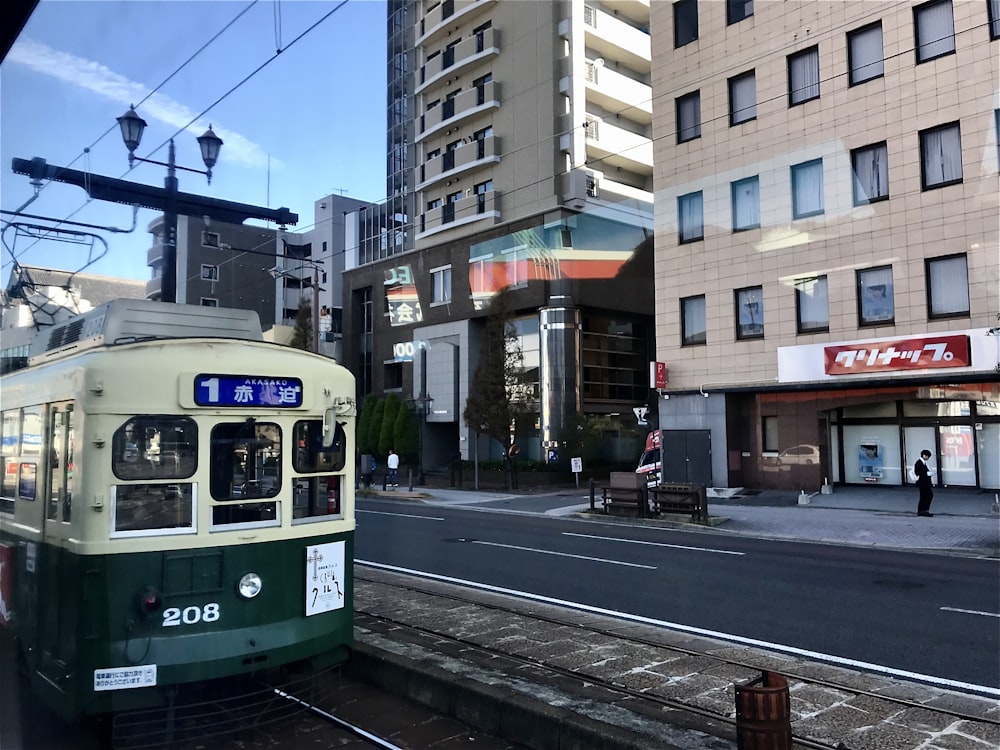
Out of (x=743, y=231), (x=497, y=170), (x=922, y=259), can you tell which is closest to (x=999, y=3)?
(x=922, y=259)

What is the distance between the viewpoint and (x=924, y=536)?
17.0m

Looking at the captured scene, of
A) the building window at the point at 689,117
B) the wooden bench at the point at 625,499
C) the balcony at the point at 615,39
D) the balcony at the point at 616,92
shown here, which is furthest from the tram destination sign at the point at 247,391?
the balcony at the point at 615,39

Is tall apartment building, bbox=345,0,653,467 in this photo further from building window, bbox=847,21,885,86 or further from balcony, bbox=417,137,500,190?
building window, bbox=847,21,885,86

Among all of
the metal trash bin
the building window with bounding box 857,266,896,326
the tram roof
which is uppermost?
the building window with bounding box 857,266,896,326

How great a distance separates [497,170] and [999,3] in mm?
26088

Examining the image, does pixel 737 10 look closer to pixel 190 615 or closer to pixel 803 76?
pixel 803 76

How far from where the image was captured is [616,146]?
139ft

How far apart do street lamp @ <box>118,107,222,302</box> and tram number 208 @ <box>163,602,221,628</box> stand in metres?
8.36

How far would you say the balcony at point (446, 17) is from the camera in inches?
1720

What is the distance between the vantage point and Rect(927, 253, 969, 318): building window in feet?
69.2

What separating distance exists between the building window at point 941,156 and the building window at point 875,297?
264cm

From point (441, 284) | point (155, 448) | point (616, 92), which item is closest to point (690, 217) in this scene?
point (616, 92)

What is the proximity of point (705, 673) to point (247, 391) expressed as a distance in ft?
14.7

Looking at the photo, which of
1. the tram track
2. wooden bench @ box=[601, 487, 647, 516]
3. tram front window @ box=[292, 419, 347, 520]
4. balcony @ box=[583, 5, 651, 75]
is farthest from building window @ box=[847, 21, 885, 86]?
tram front window @ box=[292, 419, 347, 520]
